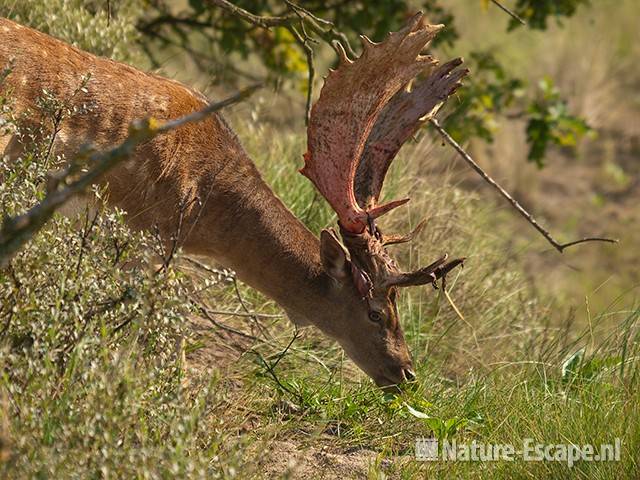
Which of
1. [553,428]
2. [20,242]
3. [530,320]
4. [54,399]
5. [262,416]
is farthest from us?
[530,320]

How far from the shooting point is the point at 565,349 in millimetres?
6484

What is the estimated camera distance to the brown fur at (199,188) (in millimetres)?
5734

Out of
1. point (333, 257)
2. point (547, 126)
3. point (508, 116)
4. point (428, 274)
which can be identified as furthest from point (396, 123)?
point (508, 116)

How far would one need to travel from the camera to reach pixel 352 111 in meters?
5.91

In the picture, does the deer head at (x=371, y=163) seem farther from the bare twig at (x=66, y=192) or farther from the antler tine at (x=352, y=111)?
the bare twig at (x=66, y=192)

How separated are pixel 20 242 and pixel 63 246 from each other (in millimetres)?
1315

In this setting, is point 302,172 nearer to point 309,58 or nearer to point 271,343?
point 271,343

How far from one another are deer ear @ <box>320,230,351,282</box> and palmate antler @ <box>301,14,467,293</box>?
7cm

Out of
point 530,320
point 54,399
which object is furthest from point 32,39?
point 530,320

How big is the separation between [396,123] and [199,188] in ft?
3.68

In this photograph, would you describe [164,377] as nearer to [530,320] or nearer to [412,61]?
[412,61]

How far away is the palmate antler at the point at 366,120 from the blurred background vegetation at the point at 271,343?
64 centimetres

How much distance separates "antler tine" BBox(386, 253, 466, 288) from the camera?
5766 mm

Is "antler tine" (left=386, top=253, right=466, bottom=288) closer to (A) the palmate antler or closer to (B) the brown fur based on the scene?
(A) the palmate antler
